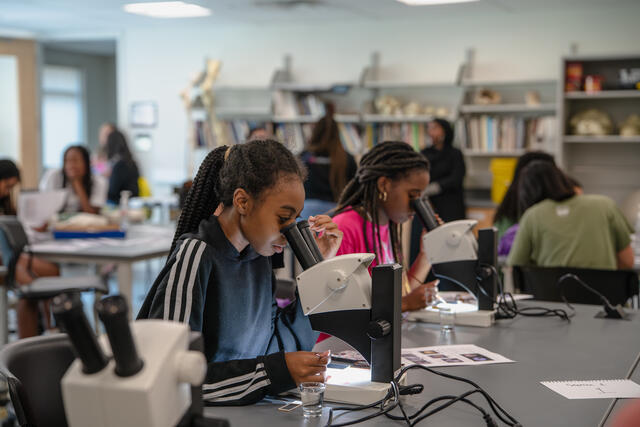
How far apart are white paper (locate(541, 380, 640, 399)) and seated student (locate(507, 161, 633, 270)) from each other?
168cm

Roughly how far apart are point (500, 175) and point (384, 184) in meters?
3.98

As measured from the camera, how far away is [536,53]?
6.20 m

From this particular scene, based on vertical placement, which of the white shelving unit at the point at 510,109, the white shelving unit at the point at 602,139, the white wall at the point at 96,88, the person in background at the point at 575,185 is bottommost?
the person in background at the point at 575,185

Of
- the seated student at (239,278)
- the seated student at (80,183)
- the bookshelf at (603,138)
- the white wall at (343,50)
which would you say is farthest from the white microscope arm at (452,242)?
the white wall at (343,50)

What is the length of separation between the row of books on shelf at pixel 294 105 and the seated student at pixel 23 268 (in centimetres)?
308

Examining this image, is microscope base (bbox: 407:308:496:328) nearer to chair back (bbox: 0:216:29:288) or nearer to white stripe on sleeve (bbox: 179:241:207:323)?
white stripe on sleeve (bbox: 179:241:207:323)

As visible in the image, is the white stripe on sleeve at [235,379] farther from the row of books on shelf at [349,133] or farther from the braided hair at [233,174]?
the row of books on shelf at [349,133]

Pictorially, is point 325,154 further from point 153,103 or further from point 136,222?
point 153,103

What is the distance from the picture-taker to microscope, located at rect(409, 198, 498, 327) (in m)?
2.18

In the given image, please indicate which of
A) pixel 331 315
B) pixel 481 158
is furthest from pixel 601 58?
pixel 331 315

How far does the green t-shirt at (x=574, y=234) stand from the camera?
3164 mm

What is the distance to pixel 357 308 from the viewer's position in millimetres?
1385

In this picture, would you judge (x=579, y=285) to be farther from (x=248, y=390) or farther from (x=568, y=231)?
(x=248, y=390)

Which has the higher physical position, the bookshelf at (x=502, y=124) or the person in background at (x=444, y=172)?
the bookshelf at (x=502, y=124)
